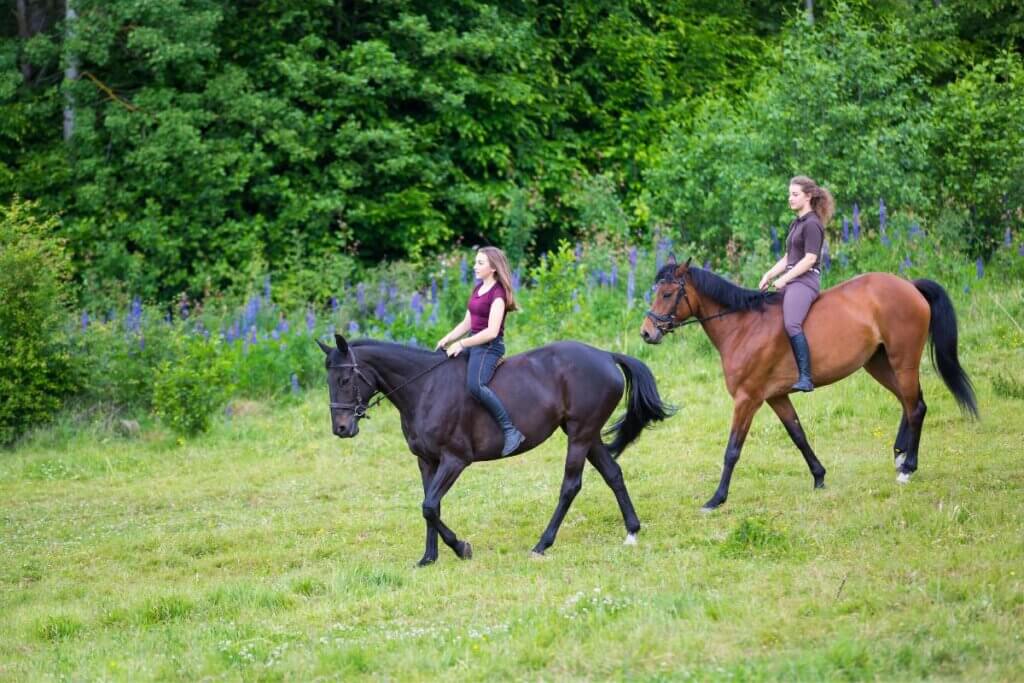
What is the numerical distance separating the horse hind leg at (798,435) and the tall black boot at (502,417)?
2.82m

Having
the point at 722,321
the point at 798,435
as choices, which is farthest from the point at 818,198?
the point at 798,435

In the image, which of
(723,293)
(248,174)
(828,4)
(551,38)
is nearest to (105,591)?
(723,293)

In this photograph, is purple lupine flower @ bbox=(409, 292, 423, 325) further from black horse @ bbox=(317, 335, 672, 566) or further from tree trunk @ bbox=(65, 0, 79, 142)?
black horse @ bbox=(317, 335, 672, 566)

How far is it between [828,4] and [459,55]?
34.2 ft

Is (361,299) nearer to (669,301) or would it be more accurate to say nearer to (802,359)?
(669,301)

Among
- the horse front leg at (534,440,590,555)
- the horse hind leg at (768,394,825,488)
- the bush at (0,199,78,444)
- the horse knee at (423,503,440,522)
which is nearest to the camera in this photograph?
the horse knee at (423,503,440,522)

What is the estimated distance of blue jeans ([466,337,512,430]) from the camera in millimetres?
10125

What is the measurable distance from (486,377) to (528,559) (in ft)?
4.86

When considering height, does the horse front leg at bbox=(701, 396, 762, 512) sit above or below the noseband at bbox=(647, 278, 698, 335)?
below

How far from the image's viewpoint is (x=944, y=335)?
472 inches

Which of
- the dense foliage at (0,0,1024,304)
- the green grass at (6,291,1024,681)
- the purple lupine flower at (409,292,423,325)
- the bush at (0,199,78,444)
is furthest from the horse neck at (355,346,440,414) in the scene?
the dense foliage at (0,0,1024,304)

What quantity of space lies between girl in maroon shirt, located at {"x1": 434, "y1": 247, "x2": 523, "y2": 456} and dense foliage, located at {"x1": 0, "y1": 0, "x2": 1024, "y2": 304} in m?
9.69

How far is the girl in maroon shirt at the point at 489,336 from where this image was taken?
33.2 ft

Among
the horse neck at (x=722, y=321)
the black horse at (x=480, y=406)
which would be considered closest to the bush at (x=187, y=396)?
the black horse at (x=480, y=406)
